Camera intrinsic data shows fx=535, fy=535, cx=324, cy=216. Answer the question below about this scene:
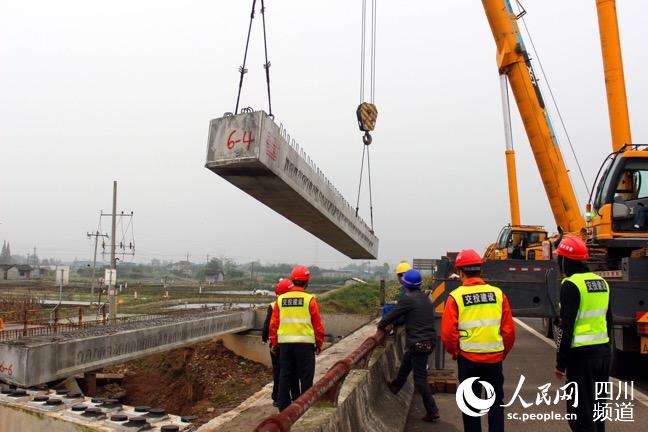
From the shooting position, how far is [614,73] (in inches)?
433

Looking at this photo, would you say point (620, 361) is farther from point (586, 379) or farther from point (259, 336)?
point (259, 336)

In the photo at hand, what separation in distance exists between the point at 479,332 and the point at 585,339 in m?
0.84

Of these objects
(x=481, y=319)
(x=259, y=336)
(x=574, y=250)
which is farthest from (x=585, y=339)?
(x=259, y=336)

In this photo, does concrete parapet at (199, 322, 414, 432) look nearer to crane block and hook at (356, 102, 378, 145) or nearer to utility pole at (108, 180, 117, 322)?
crane block and hook at (356, 102, 378, 145)

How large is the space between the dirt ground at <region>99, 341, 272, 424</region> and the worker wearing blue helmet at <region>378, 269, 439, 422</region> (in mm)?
12296

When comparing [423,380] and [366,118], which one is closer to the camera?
[423,380]

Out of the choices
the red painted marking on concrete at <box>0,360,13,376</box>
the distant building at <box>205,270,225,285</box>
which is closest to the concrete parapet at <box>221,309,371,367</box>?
the red painted marking on concrete at <box>0,360,13,376</box>

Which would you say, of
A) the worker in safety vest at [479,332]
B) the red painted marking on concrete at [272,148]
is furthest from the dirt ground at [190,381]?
the worker in safety vest at [479,332]

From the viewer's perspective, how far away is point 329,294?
30.2 m

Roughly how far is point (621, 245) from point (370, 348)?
488 cm

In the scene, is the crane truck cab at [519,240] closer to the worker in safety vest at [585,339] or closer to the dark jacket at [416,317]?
the dark jacket at [416,317]

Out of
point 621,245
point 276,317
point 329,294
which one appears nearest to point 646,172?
point 621,245
